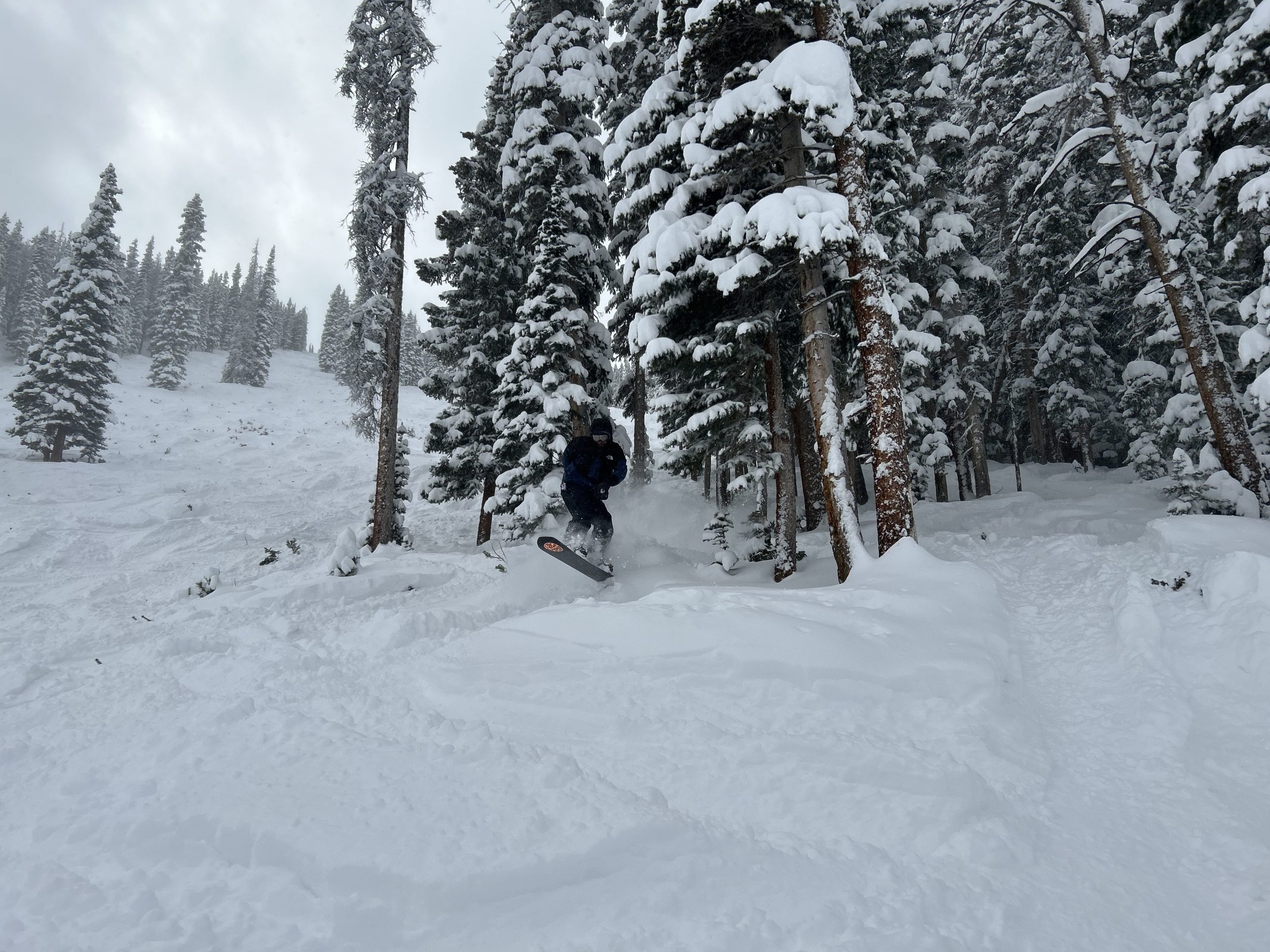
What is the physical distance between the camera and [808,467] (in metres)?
14.3

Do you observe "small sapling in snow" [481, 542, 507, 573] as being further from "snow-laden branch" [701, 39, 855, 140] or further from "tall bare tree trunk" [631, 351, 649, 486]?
"tall bare tree trunk" [631, 351, 649, 486]

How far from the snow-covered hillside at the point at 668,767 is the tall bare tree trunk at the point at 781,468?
2706mm

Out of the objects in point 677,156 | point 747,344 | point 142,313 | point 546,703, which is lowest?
point 546,703

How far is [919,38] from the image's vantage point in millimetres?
15477

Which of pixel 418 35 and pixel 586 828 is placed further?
pixel 418 35

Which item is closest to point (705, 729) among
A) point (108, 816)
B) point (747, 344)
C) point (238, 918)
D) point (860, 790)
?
point (860, 790)

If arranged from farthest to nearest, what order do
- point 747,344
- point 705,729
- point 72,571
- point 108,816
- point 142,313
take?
point 142,313
point 72,571
point 747,344
point 705,729
point 108,816

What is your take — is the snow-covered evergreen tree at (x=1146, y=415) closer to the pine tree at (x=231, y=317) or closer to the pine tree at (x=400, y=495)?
the pine tree at (x=400, y=495)

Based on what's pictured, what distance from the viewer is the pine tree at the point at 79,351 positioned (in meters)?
28.7

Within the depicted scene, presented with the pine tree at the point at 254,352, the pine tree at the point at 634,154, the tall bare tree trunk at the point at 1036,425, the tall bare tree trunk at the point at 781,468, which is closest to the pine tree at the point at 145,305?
the pine tree at the point at 254,352

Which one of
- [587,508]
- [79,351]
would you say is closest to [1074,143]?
[587,508]

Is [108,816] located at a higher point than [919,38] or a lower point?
lower

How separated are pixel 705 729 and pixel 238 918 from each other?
249 centimetres

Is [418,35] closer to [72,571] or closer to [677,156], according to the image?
[677,156]
